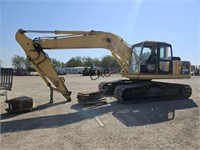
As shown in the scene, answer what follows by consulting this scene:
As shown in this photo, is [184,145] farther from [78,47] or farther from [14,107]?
[78,47]

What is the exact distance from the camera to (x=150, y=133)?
5.53 meters

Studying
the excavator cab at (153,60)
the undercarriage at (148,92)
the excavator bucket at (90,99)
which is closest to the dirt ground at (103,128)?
the excavator bucket at (90,99)

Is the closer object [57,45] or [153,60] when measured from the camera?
[57,45]

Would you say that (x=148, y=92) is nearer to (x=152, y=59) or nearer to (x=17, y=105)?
(x=152, y=59)

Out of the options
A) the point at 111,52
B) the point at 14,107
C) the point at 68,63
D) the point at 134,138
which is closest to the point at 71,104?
the point at 14,107

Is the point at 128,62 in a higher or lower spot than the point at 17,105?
higher

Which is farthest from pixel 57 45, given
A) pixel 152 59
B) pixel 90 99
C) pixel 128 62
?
pixel 152 59

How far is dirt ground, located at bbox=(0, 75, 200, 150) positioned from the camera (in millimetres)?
4828

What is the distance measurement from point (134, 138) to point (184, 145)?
43.2 inches

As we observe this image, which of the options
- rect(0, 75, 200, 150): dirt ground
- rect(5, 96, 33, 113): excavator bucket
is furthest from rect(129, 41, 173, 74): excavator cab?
rect(5, 96, 33, 113): excavator bucket

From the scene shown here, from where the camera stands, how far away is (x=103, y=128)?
5984mm

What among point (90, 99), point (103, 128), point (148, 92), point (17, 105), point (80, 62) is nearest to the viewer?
point (103, 128)

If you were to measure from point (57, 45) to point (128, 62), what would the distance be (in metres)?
3.64

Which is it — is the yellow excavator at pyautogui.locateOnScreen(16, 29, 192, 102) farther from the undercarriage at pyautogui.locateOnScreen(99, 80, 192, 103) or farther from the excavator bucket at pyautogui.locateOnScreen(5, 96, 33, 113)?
the excavator bucket at pyautogui.locateOnScreen(5, 96, 33, 113)
